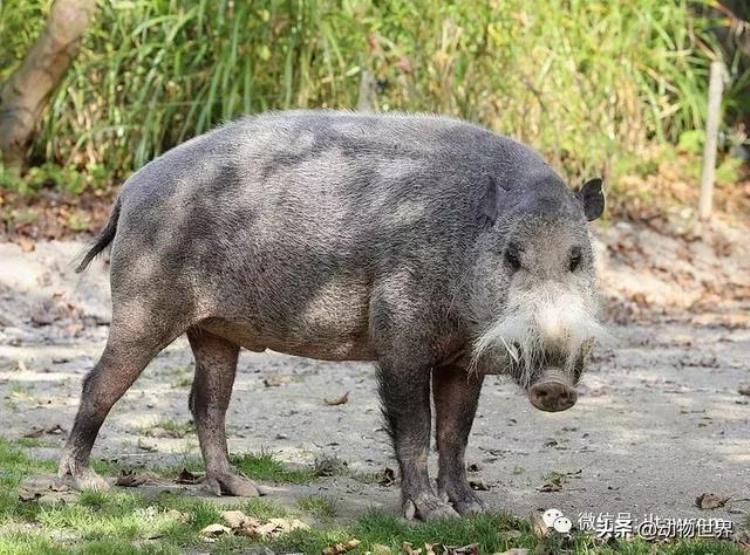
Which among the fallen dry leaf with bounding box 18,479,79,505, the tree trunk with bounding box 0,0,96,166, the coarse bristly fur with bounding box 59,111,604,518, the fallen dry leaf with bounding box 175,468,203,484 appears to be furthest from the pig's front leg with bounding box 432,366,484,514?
the tree trunk with bounding box 0,0,96,166

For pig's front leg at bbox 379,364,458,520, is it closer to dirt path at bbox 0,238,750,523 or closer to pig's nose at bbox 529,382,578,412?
dirt path at bbox 0,238,750,523

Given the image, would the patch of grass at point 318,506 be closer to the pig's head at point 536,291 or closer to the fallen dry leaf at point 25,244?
A: the pig's head at point 536,291

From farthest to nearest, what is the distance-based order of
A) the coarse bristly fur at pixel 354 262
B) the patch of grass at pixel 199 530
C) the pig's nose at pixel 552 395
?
the coarse bristly fur at pixel 354 262 → the pig's nose at pixel 552 395 → the patch of grass at pixel 199 530

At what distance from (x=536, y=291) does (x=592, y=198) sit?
65 centimetres

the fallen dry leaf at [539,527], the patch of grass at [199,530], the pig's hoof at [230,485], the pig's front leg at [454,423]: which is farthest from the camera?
the pig's hoof at [230,485]

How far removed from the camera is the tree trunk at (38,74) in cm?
1290

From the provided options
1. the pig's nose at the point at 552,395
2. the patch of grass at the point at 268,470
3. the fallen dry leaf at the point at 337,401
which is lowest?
the fallen dry leaf at the point at 337,401

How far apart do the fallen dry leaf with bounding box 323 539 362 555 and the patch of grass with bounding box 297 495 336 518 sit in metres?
0.55

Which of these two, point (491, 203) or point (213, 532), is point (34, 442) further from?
point (491, 203)

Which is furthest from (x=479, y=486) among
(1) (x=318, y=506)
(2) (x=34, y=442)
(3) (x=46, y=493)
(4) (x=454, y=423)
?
(2) (x=34, y=442)

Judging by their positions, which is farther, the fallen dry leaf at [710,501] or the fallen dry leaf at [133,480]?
the fallen dry leaf at [133,480]

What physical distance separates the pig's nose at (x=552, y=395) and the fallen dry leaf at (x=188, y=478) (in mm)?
1818

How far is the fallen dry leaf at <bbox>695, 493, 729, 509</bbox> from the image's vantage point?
5586 mm

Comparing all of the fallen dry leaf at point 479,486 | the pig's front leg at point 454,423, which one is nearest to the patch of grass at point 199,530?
the pig's front leg at point 454,423
